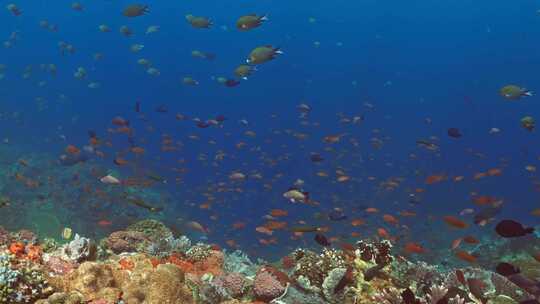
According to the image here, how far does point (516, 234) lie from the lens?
6.83 m

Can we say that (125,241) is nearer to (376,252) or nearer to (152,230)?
(152,230)

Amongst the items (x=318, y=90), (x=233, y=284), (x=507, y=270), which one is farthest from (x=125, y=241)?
(x=318, y=90)

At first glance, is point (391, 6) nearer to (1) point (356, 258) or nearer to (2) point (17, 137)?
(2) point (17, 137)

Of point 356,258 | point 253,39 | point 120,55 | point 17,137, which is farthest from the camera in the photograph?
point 120,55

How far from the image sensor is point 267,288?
21.1 feet

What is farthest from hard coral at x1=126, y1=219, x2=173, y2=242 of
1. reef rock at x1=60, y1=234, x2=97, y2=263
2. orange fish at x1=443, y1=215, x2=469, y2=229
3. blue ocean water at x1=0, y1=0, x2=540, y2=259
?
blue ocean water at x1=0, y1=0, x2=540, y2=259

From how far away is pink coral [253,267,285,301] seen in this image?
640 centimetres

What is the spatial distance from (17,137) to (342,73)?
92978 millimetres

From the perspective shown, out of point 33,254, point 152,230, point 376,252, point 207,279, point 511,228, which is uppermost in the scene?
point 33,254

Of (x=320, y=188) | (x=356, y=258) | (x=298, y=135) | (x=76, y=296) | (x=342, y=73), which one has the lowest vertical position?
(x=342, y=73)

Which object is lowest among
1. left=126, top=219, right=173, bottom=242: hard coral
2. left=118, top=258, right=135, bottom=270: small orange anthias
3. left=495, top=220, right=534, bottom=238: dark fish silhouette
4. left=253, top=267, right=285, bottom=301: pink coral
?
left=126, top=219, right=173, bottom=242: hard coral

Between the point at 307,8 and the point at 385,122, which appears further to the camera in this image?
the point at 385,122

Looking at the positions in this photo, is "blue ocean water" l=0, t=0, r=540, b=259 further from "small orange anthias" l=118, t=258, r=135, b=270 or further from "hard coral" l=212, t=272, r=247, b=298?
"small orange anthias" l=118, t=258, r=135, b=270

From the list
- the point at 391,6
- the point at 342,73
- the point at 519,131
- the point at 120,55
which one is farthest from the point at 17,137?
the point at 519,131
